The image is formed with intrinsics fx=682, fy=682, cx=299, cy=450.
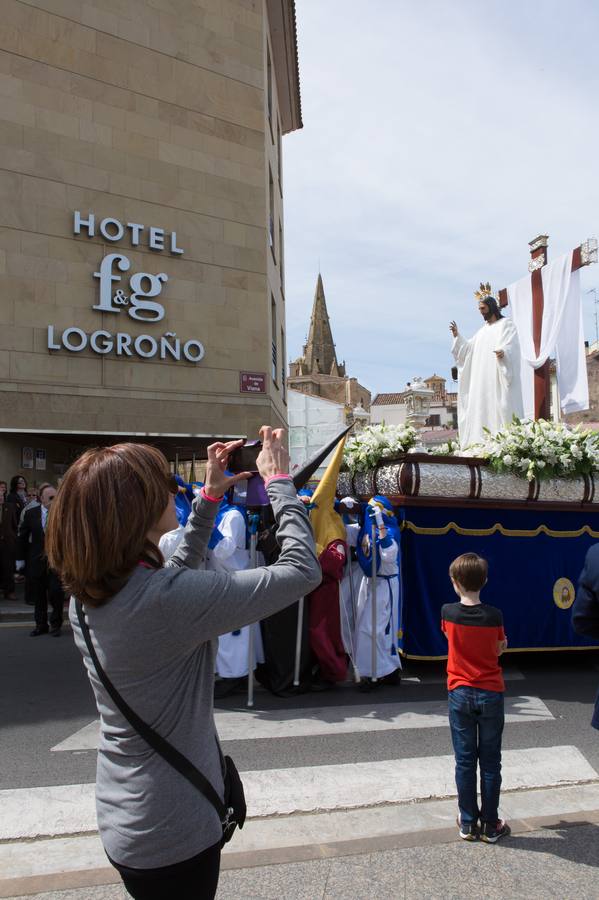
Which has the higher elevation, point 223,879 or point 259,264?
point 259,264

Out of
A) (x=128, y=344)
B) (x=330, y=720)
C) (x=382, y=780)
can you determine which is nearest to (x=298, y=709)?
(x=330, y=720)

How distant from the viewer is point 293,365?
343 feet

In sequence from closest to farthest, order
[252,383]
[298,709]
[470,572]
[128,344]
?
[470,572], [298,709], [128,344], [252,383]

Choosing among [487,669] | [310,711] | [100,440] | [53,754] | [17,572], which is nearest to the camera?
[487,669]

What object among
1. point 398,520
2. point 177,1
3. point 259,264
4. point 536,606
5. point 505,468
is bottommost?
point 536,606

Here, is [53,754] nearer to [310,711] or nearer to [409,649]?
[310,711]

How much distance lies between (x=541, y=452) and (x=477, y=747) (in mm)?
3980

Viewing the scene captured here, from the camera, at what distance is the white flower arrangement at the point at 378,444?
23.6 ft

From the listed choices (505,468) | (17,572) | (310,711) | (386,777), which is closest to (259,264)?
(17,572)

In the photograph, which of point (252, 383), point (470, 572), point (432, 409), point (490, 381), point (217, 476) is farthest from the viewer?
point (432, 409)

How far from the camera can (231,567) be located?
249 inches

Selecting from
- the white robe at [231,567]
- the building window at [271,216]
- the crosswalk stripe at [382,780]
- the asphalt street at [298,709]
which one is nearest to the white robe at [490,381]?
the asphalt street at [298,709]

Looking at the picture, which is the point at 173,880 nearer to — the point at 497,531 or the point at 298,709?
the point at 298,709

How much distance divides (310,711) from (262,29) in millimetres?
17515
